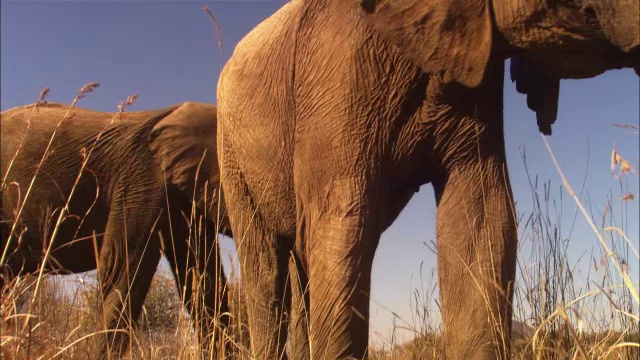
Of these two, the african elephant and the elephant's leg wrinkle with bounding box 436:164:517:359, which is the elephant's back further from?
the elephant's leg wrinkle with bounding box 436:164:517:359

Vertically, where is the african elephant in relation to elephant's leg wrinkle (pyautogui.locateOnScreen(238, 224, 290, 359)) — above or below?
above

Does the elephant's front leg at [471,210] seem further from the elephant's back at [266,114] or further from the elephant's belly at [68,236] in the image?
the elephant's belly at [68,236]

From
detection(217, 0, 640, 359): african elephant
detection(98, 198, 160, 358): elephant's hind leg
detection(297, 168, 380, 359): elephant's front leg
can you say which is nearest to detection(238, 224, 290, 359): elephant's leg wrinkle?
detection(217, 0, 640, 359): african elephant

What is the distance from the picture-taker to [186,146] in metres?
7.41

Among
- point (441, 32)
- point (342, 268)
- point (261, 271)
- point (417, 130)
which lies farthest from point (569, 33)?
point (261, 271)

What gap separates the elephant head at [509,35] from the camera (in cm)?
279

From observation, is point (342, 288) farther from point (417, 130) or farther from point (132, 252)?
point (132, 252)

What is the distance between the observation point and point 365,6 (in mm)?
3299

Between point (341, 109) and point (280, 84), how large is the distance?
0.58m

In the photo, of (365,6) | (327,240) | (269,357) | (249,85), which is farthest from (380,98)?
(269,357)

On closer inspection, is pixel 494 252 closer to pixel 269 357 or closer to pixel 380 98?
pixel 380 98

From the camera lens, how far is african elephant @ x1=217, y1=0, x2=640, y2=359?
10.0ft

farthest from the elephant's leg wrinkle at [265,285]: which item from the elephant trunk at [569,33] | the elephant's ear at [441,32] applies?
the elephant trunk at [569,33]

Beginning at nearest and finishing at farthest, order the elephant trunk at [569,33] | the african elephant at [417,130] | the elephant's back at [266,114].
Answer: the elephant trunk at [569,33] → the african elephant at [417,130] → the elephant's back at [266,114]
